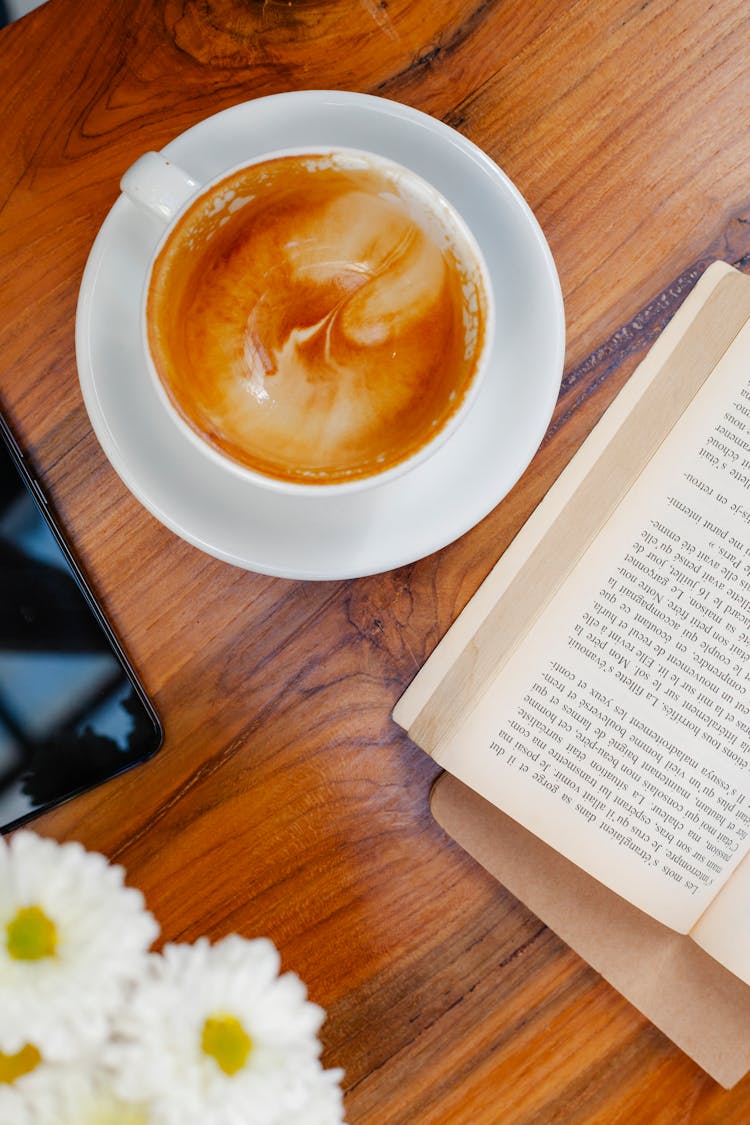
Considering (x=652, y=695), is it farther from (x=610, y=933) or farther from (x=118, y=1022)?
(x=118, y=1022)

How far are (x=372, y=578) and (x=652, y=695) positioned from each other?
0.23 meters

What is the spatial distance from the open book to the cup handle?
1.08 ft

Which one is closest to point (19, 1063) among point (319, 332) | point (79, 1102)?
point (79, 1102)

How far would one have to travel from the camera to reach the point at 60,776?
68cm

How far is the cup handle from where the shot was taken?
1.78 feet

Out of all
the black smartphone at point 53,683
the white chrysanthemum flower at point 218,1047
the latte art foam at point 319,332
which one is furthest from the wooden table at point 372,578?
the white chrysanthemum flower at point 218,1047

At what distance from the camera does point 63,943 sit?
1.24ft

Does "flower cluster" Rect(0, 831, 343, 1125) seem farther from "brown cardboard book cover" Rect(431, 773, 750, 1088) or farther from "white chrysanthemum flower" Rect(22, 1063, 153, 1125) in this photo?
"brown cardboard book cover" Rect(431, 773, 750, 1088)

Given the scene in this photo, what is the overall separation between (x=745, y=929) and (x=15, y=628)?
1.91 feet

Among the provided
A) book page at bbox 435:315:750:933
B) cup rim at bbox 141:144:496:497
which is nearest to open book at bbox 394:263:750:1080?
book page at bbox 435:315:750:933

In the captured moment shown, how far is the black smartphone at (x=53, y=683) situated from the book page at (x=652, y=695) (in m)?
0.25

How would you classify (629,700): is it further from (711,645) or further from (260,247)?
(260,247)

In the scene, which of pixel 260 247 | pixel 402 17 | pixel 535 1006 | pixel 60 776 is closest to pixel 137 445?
pixel 260 247

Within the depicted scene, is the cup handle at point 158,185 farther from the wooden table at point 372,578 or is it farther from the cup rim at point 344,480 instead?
the wooden table at point 372,578
